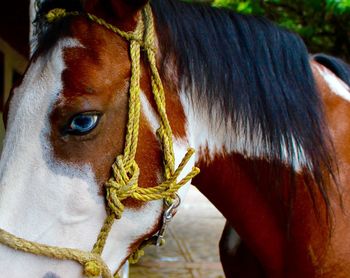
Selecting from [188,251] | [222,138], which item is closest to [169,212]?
[222,138]

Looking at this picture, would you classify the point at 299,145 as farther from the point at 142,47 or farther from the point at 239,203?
the point at 142,47

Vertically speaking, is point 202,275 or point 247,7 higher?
point 247,7

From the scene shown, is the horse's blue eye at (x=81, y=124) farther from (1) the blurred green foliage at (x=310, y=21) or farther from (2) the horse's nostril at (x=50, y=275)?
(1) the blurred green foliage at (x=310, y=21)

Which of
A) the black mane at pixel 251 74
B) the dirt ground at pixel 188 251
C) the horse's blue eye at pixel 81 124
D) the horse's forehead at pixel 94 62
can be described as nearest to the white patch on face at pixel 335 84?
the black mane at pixel 251 74

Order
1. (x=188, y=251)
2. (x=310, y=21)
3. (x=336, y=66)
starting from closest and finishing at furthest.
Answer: (x=336, y=66) → (x=310, y=21) → (x=188, y=251)

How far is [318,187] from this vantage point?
4.73 ft

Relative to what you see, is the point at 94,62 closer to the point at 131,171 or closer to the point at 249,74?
the point at 131,171

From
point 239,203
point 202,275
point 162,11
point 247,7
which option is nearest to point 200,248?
point 202,275

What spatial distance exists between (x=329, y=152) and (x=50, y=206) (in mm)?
840

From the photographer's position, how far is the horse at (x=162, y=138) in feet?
3.69

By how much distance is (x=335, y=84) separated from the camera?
1584mm

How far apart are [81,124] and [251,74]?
0.53 metres

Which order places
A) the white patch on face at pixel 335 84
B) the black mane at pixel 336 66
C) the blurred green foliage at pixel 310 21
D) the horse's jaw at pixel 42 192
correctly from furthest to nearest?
the blurred green foliage at pixel 310 21, the black mane at pixel 336 66, the white patch on face at pixel 335 84, the horse's jaw at pixel 42 192

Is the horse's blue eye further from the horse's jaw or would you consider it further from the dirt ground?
the dirt ground
